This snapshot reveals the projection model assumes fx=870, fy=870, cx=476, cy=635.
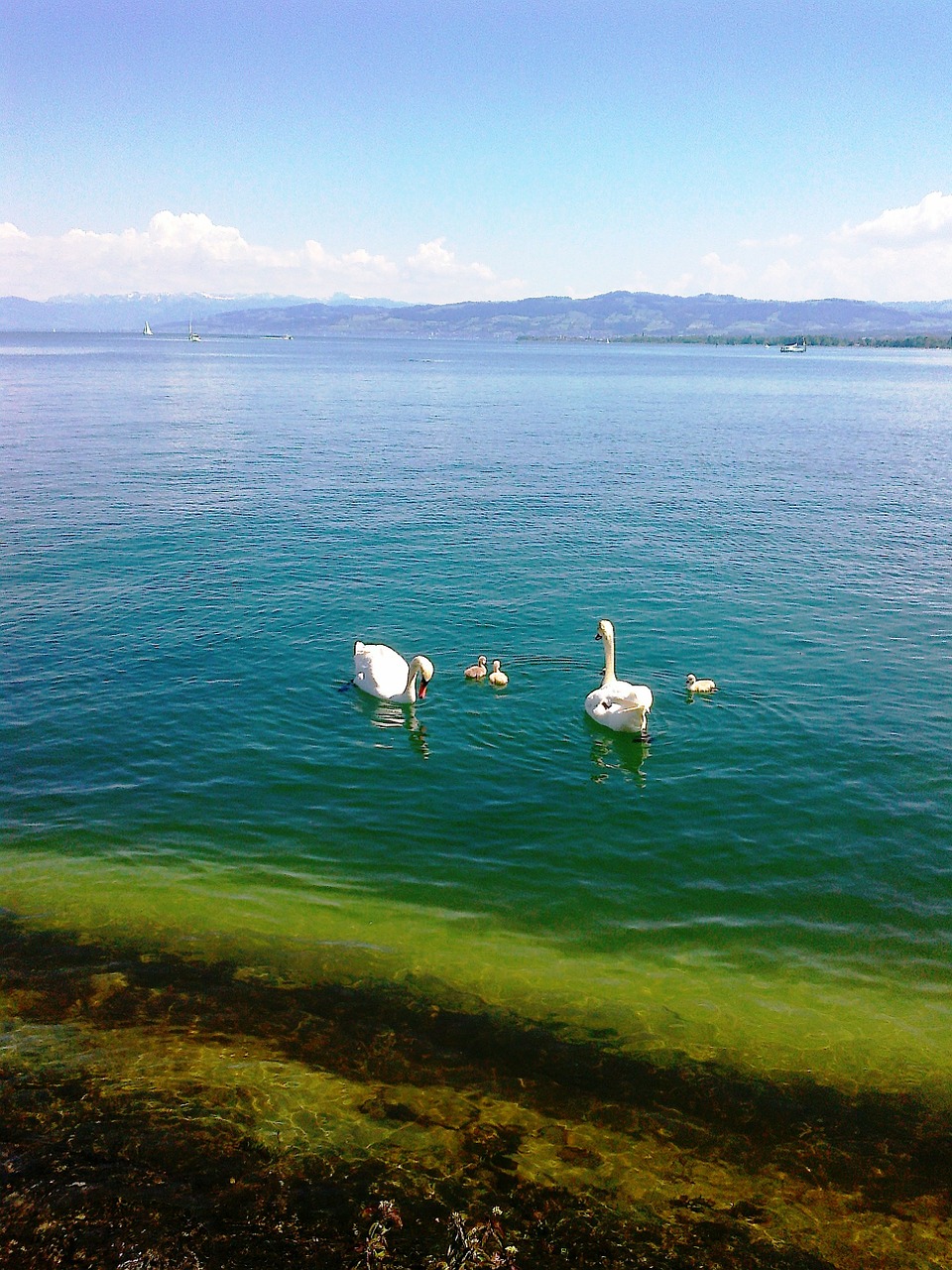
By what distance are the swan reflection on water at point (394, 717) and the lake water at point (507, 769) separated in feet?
0.38

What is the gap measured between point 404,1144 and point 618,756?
1226 cm

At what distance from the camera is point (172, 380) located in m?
140

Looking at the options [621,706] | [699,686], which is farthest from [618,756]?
[699,686]

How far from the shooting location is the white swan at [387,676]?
24266 millimetres

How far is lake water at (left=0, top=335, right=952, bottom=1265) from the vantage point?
47.6 ft

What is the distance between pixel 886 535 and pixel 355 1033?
3861 cm

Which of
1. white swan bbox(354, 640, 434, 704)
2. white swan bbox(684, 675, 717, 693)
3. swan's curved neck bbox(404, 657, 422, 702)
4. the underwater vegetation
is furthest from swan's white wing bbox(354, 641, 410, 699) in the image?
the underwater vegetation

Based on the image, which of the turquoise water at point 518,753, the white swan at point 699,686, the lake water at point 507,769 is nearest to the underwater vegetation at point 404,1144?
the lake water at point 507,769

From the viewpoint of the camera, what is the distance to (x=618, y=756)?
22.0 m

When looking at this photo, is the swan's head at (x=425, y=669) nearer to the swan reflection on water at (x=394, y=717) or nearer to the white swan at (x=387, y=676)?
the white swan at (x=387, y=676)

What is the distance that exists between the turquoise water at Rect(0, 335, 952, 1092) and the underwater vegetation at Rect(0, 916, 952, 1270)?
1056 millimetres

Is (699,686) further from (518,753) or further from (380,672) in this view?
(380,672)

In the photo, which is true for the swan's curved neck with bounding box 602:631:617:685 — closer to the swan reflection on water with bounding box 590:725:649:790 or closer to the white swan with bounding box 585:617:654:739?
the white swan with bounding box 585:617:654:739

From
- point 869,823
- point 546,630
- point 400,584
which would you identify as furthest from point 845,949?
point 400,584
